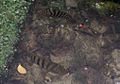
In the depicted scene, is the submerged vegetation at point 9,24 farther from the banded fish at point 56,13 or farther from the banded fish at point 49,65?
the banded fish at point 49,65

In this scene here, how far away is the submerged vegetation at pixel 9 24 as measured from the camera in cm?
318

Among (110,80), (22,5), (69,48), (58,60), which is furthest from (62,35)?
(110,80)

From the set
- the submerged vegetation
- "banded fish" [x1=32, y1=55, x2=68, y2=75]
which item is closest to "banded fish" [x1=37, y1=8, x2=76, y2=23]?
the submerged vegetation

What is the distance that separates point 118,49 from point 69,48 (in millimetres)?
1417

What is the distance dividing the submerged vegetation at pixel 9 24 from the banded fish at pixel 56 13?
47cm

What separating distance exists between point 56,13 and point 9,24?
1257 millimetres

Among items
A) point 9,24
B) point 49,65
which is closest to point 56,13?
point 9,24

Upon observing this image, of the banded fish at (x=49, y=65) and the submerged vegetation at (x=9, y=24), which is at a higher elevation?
the submerged vegetation at (x=9, y=24)

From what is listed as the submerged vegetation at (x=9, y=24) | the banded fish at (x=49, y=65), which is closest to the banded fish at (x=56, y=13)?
the submerged vegetation at (x=9, y=24)

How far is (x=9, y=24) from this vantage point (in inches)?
130

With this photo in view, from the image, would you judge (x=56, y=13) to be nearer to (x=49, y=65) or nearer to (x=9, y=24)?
(x=9, y=24)

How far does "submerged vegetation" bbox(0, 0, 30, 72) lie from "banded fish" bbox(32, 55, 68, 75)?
710 mm

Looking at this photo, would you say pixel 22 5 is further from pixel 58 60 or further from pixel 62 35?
pixel 58 60

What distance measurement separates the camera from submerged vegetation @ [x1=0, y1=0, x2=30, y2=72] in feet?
10.4
